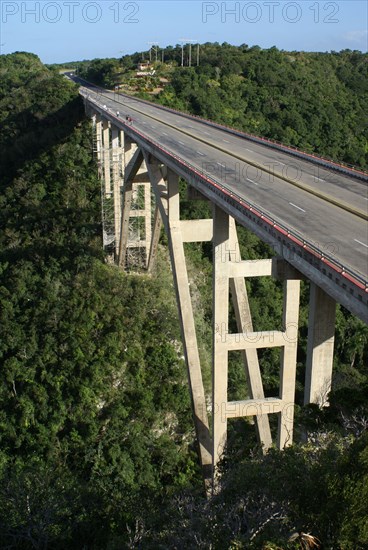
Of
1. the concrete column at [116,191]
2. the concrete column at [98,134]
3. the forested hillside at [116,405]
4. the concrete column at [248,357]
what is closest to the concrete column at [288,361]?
the forested hillside at [116,405]

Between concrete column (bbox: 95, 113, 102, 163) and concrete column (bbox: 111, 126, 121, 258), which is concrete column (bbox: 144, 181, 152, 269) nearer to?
concrete column (bbox: 111, 126, 121, 258)

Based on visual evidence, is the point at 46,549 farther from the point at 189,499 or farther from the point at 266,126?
the point at 266,126

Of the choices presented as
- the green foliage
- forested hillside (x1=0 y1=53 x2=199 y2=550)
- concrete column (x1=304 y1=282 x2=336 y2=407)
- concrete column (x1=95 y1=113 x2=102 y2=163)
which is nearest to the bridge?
concrete column (x1=304 y1=282 x2=336 y2=407)

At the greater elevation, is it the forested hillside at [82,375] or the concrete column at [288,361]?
the concrete column at [288,361]

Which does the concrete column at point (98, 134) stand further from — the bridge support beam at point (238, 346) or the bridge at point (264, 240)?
the bridge support beam at point (238, 346)

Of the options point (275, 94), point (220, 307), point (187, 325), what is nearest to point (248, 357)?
point (220, 307)
